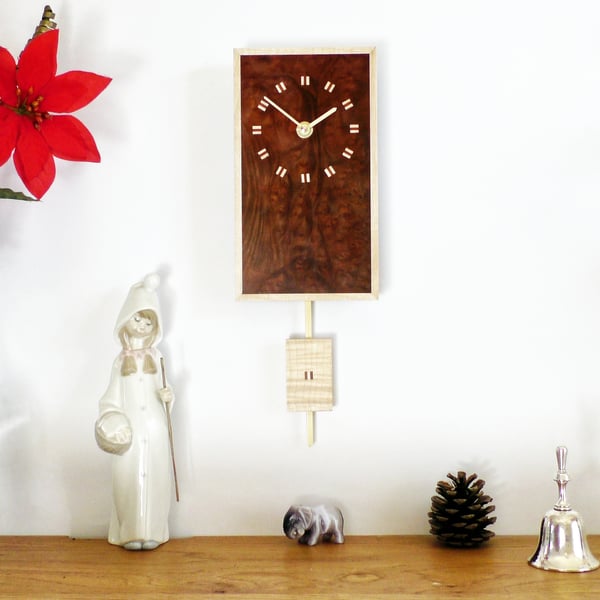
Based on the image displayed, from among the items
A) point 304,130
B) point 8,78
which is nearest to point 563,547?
point 304,130

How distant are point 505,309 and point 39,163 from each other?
2.59ft

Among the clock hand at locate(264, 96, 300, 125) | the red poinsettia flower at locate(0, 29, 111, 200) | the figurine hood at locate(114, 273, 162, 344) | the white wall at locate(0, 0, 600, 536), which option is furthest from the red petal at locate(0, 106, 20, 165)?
the clock hand at locate(264, 96, 300, 125)

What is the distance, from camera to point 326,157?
1303 mm

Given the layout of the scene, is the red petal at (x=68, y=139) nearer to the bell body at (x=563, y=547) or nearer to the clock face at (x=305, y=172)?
the clock face at (x=305, y=172)

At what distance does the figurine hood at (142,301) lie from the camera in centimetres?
124

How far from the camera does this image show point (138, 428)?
1.23 meters

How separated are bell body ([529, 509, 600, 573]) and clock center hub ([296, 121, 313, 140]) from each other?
0.70 metres

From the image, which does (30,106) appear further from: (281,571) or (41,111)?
(281,571)

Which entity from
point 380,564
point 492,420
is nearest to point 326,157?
point 492,420

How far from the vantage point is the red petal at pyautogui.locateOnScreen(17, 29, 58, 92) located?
3.98 ft

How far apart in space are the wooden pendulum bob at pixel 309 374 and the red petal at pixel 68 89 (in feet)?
1.67

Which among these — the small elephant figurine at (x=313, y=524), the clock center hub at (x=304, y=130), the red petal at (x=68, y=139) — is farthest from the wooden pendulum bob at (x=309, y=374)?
the red petal at (x=68, y=139)

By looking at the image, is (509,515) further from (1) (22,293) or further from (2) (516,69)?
(1) (22,293)

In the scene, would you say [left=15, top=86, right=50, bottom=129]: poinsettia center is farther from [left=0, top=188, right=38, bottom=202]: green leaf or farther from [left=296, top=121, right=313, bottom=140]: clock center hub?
[left=296, top=121, right=313, bottom=140]: clock center hub
